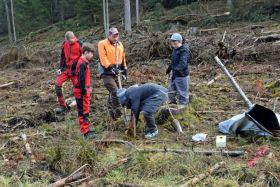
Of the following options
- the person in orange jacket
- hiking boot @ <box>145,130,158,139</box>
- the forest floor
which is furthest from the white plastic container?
the person in orange jacket

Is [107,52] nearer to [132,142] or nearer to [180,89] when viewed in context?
[180,89]

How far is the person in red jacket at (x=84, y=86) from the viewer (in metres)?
6.89

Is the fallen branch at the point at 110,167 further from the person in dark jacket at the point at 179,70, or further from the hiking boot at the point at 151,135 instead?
the person in dark jacket at the point at 179,70

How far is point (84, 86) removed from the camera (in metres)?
6.96

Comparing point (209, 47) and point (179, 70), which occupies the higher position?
point (179, 70)

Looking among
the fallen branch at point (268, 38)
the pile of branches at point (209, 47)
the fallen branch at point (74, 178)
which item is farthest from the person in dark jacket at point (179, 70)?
the fallen branch at point (268, 38)

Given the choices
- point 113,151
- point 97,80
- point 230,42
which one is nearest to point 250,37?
point 230,42

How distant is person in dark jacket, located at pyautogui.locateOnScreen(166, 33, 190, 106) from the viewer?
8.08 meters

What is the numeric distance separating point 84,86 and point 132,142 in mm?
1193

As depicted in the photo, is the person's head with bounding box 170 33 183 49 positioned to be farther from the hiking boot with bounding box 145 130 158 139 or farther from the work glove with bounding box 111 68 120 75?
the hiking boot with bounding box 145 130 158 139

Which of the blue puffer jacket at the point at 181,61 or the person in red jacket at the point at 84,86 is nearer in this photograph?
the person in red jacket at the point at 84,86

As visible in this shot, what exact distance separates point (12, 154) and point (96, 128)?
1716 millimetres

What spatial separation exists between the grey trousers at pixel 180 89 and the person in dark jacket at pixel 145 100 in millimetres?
1217

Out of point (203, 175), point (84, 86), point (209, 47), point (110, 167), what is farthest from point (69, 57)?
point (209, 47)
